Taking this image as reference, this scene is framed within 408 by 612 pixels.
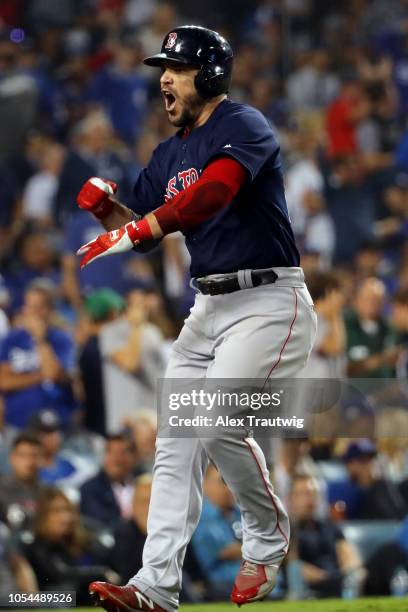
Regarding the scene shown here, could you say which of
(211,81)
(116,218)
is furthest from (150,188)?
(211,81)

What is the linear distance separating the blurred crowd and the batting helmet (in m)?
0.60

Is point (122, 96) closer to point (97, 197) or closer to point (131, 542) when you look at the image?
point (131, 542)

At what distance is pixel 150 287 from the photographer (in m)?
7.18

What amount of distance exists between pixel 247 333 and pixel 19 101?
16.9 feet

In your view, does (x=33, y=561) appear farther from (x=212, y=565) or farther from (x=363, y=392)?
(x=363, y=392)

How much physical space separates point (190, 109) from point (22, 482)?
2754 millimetres

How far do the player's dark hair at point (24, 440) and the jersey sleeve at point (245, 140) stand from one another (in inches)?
108

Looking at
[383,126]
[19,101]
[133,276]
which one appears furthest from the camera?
[383,126]

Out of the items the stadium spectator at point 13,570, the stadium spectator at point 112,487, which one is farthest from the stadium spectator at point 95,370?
the stadium spectator at point 13,570

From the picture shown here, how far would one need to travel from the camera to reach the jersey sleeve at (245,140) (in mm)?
3668

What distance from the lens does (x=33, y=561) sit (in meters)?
5.45

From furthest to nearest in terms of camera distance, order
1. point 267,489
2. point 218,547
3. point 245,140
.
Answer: point 218,547 < point 267,489 < point 245,140

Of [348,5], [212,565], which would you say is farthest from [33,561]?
[348,5]

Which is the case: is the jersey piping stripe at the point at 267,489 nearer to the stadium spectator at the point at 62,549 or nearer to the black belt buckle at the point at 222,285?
the black belt buckle at the point at 222,285
